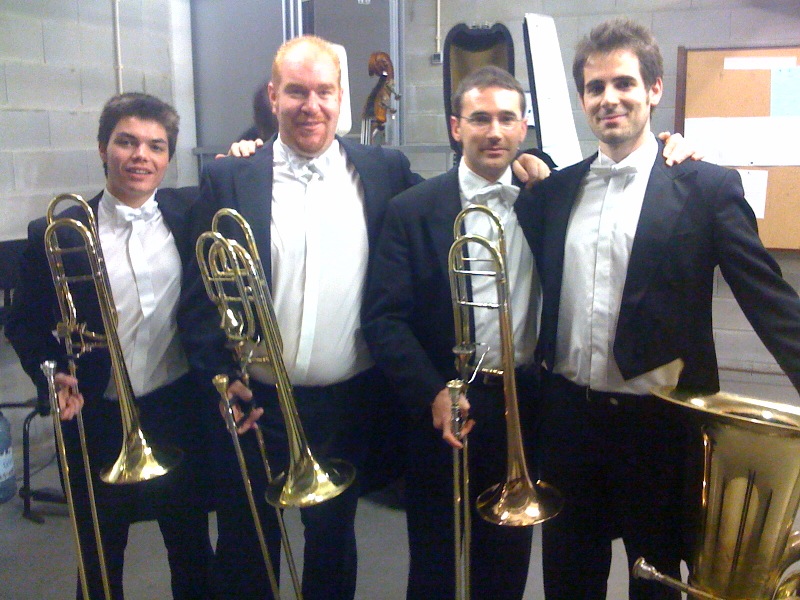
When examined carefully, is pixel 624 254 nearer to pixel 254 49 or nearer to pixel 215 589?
pixel 215 589

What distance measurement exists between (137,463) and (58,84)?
8.02ft

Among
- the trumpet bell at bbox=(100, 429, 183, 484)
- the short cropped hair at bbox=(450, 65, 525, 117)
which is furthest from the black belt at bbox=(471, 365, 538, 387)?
the trumpet bell at bbox=(100, 429, 183, 484)

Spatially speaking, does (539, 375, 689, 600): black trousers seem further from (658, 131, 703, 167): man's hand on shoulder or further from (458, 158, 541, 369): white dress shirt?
(658, 131, 703, 167): man's hand on shoulder

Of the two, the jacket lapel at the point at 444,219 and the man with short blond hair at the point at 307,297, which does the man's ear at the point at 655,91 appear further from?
the man with short blond hair at the point at 307,297

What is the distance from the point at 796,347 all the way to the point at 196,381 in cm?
137

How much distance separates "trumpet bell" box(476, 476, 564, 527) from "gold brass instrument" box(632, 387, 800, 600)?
212mm

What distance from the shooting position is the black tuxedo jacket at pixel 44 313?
68.6 inches

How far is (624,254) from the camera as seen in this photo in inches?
60.0

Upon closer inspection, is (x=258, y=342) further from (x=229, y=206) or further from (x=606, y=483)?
(x=606, y=483)

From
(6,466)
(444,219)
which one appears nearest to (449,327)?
(444,219)

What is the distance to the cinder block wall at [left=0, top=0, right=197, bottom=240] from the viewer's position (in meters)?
3.15

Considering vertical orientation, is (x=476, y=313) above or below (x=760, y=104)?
below

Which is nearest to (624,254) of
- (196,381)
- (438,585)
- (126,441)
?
(438,585)

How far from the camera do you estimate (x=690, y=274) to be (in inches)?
58.9
